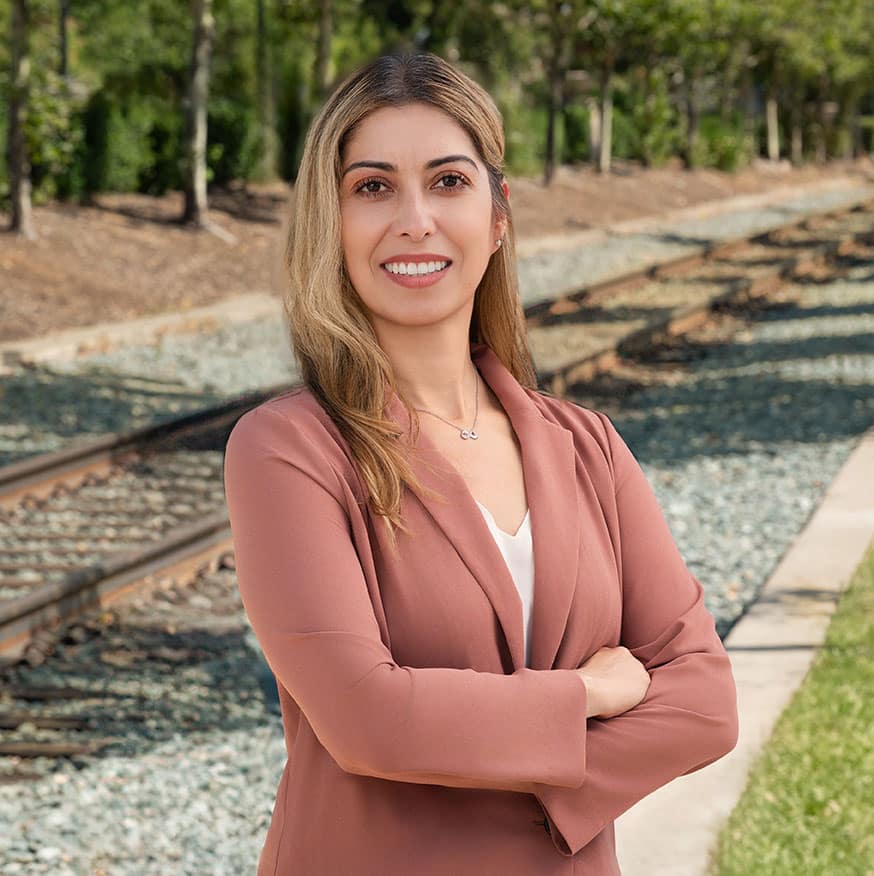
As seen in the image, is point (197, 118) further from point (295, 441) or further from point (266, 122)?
point (295, 441)

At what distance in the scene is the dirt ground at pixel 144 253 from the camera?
1598 centimetres

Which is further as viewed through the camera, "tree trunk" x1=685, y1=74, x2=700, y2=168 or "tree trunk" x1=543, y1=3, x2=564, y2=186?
"tree trunk" x1=685, y1=74, x2=700, y2=168

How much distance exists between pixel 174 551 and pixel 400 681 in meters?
5.30

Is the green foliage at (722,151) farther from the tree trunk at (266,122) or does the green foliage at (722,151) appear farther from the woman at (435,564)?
the woman at (435,564)

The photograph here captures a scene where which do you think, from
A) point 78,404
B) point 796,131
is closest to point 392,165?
point 78,404

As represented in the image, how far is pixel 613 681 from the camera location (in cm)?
208

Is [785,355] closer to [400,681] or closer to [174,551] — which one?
[174,551]

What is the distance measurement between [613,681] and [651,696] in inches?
4.7

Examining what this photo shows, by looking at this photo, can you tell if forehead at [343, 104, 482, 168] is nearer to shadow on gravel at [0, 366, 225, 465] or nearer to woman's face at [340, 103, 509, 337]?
woman's face at [340, 103, 509, 337]

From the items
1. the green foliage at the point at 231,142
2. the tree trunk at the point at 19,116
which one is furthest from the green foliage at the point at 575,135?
the tree trunk at the point at 19,116

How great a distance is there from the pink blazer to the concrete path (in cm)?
195

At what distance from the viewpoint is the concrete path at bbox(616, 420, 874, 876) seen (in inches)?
157

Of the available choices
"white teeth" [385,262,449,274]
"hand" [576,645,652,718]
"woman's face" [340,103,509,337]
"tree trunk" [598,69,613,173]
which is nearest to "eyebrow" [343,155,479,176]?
"woman's face" [340,103,509,337]

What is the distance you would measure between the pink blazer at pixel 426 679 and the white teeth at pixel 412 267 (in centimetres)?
20
